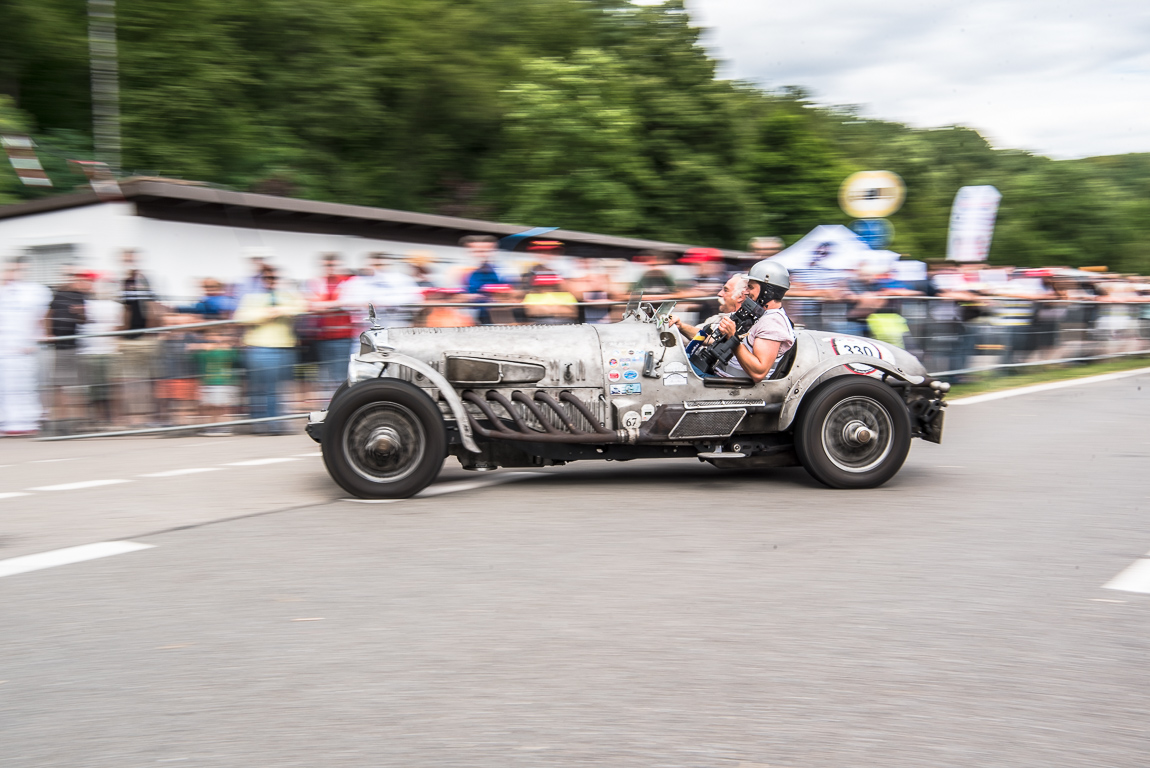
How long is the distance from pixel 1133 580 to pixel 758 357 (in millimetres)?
2967

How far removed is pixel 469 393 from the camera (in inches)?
296

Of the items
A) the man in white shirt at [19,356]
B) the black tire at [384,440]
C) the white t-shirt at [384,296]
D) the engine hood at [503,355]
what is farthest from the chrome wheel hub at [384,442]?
the man in white shirt at [19,356]

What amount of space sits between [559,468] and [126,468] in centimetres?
359

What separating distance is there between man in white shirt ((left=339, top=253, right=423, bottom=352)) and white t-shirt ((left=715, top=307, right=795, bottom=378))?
15.1 feet

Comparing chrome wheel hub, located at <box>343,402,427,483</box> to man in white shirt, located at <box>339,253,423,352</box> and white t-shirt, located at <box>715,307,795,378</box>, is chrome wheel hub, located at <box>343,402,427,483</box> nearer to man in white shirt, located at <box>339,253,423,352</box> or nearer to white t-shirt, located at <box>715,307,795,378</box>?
white t-shirt, located at <box>715,307,795,378</box>

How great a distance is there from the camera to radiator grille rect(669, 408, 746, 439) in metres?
7.52

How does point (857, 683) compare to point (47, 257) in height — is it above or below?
below

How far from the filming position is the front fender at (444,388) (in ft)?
24.1

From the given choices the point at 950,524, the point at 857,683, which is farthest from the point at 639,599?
Answer: the point at 950,524

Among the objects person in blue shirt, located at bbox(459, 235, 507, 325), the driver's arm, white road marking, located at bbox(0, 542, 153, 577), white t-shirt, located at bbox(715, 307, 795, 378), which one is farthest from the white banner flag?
white road marking, located at bbox(0, 542, 153, 577)

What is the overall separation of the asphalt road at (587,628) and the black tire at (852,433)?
172mm

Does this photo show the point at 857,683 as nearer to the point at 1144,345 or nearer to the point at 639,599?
the point at 639,599

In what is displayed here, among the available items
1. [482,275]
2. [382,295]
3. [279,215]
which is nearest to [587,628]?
[482,275]

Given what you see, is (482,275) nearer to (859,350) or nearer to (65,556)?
(859,350)
